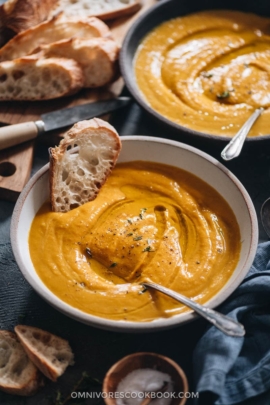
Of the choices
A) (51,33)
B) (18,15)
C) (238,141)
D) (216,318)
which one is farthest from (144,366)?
(18,15)

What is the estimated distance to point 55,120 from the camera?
406 centimetres

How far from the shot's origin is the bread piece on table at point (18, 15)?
445 centimetres

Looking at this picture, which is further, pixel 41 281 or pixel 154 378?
pixel 41 281

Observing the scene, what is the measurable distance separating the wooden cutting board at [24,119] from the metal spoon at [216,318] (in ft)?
4.85

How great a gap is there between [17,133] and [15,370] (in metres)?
1.70

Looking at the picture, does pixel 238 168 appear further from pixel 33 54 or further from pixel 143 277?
pixel 33 54

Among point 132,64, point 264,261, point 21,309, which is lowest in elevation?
point 21,309

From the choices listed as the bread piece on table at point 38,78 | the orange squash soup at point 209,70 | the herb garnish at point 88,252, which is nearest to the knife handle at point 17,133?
the bread piece on table at point 38,78

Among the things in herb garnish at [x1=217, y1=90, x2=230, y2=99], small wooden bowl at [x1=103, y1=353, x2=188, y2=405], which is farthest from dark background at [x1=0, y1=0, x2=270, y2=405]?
herb garnish at [x1=217, y1=90, x2=230, y2=99]

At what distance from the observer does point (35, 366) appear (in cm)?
284

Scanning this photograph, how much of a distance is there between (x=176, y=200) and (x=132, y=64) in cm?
160

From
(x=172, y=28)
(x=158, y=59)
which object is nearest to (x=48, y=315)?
(x=158, y=59)

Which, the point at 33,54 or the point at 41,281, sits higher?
the point at 33,54

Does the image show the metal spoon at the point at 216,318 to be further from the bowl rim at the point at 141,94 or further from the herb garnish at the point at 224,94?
the herb garnish at the point at 224,94
